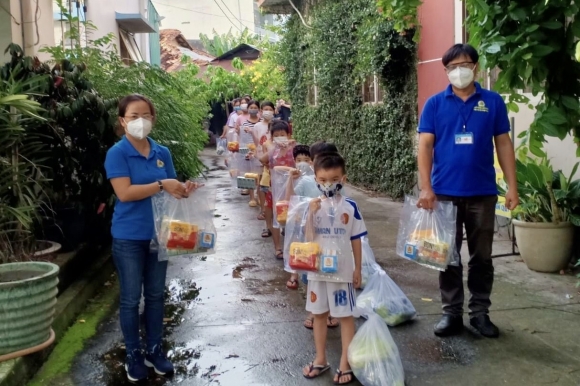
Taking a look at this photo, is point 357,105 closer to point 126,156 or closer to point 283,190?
point 283,190

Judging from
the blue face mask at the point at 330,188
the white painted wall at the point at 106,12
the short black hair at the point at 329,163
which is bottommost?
the blue face mask at the point at 330,188

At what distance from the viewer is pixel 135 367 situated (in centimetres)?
380

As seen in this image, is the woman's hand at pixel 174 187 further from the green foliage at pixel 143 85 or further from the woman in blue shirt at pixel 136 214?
the green foliage at pixel 143 85

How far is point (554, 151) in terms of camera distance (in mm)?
6301

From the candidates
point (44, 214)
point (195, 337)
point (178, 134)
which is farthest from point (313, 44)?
point (195, 337)

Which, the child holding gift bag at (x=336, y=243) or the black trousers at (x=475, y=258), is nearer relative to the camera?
the child holding gift bag at (x=336, y=243)

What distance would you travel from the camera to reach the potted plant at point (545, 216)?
18.7 feet

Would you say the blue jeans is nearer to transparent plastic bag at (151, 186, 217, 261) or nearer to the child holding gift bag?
transparent plastic bag at (151, 186, 217, 261)

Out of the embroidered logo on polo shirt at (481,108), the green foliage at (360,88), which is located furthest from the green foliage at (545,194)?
the green foliage at (360,88)

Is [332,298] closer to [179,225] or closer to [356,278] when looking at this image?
[356,278]

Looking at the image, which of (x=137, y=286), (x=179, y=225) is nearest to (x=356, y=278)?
(x=179, y=225)

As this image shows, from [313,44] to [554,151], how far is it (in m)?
9.01

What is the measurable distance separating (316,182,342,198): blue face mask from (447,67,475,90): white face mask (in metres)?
1.19

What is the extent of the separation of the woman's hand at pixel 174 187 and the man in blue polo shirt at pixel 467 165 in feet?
5.20
